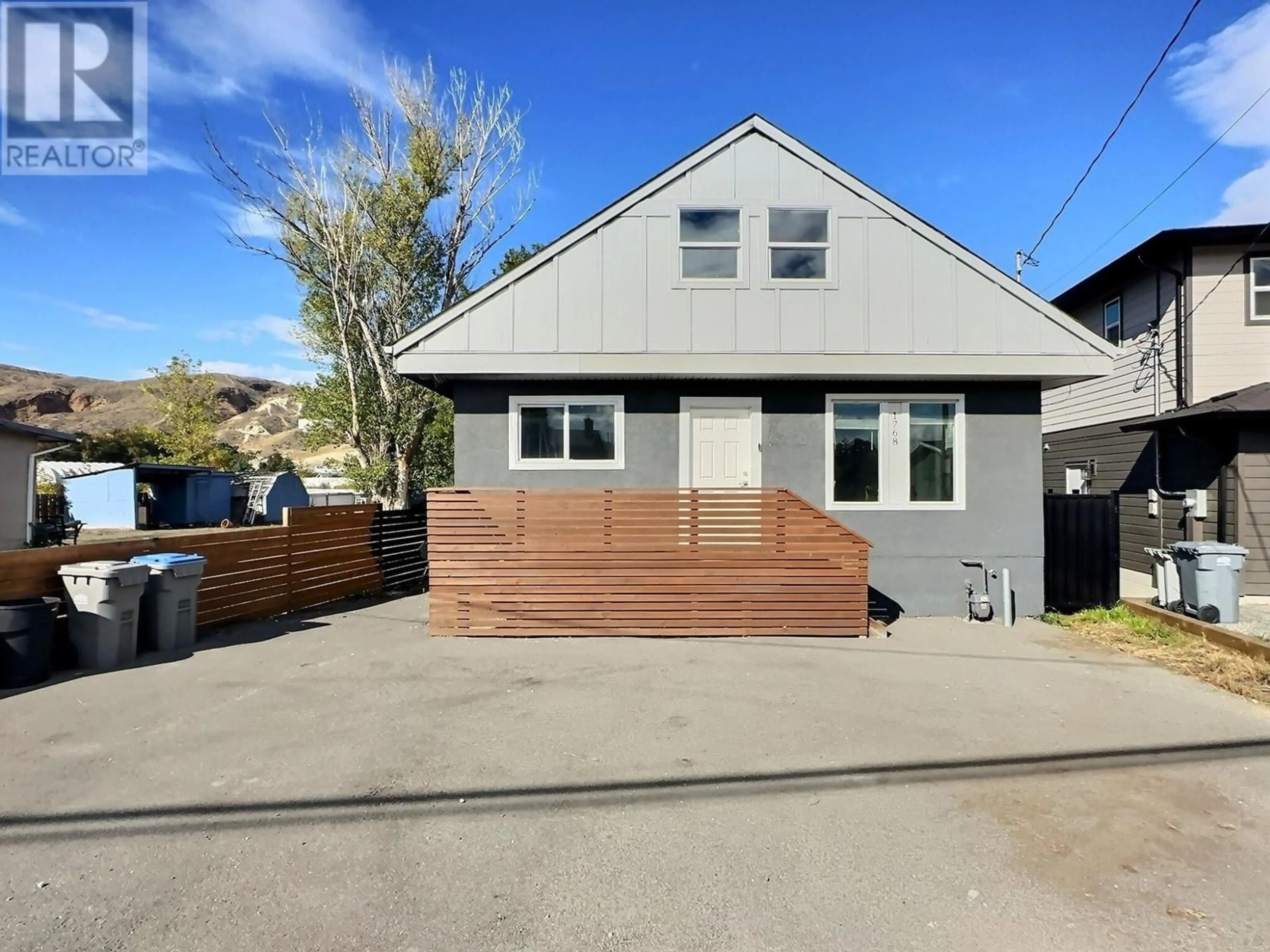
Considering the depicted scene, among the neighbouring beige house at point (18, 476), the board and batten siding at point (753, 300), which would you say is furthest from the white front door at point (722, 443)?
the neighbouring beige house at point (18, 476)

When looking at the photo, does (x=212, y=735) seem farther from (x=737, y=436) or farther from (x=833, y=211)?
(x=833, y=211)

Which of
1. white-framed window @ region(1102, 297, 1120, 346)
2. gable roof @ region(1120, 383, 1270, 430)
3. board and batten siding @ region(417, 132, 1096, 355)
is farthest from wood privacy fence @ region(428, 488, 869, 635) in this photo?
white-framed window @ region(1102, 297, 1120, 346)

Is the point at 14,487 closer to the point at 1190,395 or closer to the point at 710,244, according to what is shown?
the point at 710,244

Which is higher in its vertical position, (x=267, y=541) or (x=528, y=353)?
(x=528, y=353)

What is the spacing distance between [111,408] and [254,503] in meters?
84.3

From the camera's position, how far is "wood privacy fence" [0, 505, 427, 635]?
21.7ft

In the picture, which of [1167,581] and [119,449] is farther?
[119,449]

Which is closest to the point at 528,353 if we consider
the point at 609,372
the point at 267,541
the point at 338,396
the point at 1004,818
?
the point at 609,372

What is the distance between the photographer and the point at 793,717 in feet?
17.4

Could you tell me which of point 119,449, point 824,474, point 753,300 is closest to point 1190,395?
point 824,474

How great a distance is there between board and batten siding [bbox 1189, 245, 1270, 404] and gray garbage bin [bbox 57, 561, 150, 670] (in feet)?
51.3

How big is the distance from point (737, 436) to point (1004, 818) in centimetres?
630

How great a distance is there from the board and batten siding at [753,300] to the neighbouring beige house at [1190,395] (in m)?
2.43

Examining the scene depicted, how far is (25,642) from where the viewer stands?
598 centimetres
